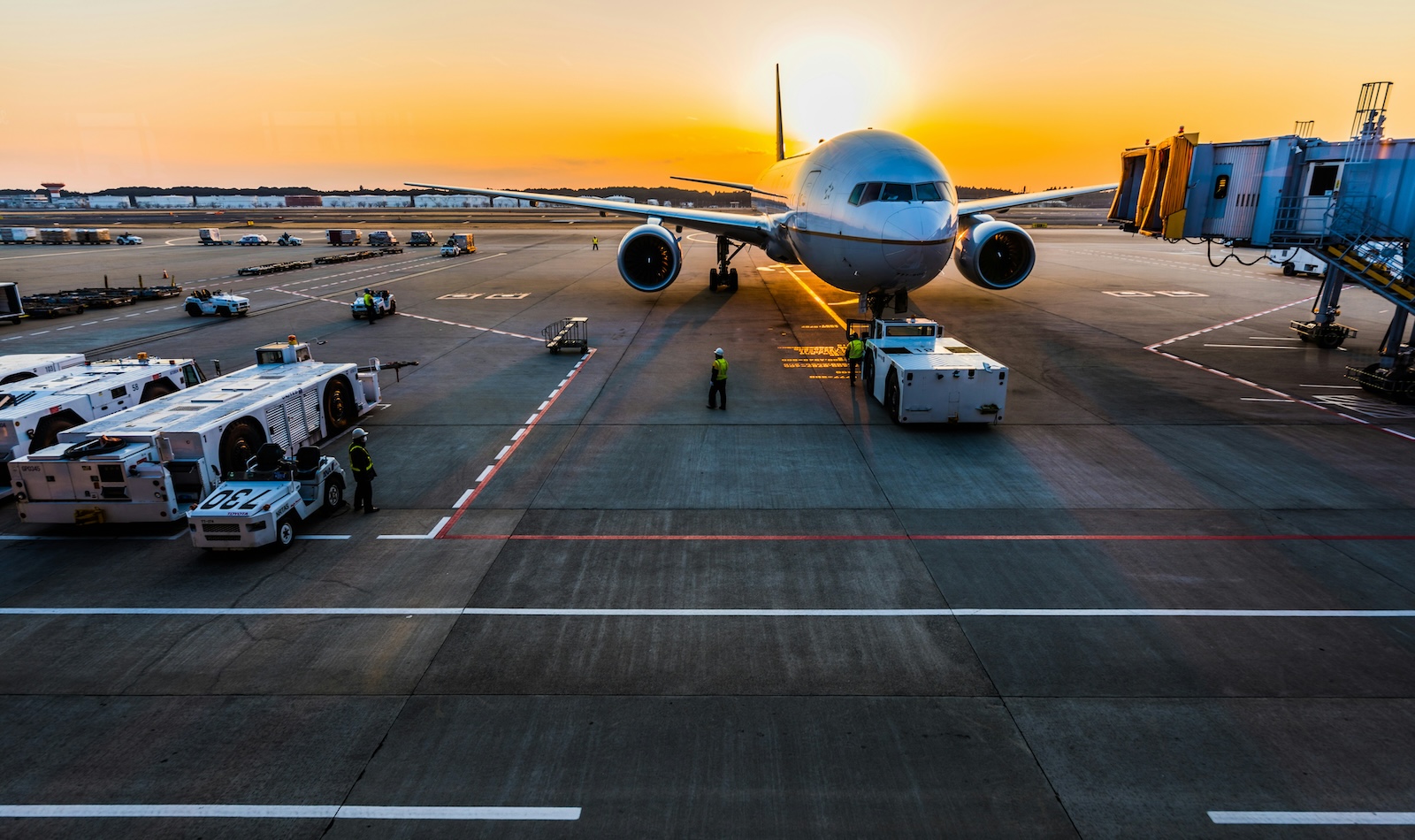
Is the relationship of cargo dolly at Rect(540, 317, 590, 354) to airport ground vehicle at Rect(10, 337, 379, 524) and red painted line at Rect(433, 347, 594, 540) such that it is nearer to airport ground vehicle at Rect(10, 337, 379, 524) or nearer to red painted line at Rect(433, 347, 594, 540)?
red painted line at Rect(433, 347, 594, 540)

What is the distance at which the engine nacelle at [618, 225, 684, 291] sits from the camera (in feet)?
109

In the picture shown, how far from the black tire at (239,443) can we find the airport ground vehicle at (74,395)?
13.3 feet

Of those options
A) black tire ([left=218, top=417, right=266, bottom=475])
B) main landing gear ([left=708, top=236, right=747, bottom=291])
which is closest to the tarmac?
black tire ([left=218, top=417, right=266, bottom=475])

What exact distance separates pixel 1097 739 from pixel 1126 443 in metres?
11.9

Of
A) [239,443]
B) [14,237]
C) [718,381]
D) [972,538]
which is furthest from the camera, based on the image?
[14,237]

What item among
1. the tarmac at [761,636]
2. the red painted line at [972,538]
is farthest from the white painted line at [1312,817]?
the red painted line at [972,538]

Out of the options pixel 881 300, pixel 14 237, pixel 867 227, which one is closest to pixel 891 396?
pixel 867 227

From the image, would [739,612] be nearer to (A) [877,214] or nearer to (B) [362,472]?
(B) [362,472]

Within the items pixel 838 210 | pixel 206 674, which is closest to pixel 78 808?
pixel 206 674

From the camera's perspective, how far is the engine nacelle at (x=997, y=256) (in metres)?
29.3

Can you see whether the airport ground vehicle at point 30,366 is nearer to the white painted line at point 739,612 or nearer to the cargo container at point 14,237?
the white painted line at point 739,612

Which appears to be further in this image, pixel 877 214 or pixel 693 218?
pixel 693 218

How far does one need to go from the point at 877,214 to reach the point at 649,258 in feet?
45.4

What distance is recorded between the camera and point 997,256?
2980 centimetres
